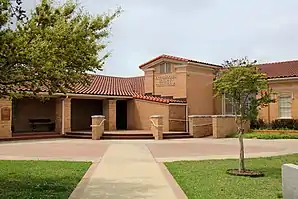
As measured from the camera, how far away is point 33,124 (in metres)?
28.4

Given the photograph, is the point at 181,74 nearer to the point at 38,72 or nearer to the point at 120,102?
the point at 120,102

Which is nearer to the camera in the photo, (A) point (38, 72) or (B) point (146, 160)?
(A) point (38, 72)

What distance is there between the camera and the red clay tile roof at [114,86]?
93.4 ft

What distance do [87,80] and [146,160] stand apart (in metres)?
5.64

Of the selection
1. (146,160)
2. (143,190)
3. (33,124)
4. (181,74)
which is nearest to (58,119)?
(33,124)

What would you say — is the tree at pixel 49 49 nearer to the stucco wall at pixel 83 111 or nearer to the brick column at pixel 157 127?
the brick column at pixel 157 127

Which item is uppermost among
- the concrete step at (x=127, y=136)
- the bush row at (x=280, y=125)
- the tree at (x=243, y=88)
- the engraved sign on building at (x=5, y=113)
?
the tree at (x=243, y=88)

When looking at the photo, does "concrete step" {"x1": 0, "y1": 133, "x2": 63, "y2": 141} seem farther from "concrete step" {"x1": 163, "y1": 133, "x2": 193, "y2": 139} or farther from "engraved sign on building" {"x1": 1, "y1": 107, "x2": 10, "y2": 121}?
"concrete step" {"x1": 163, "y1": 133, "x2": 193, "y2": 139}

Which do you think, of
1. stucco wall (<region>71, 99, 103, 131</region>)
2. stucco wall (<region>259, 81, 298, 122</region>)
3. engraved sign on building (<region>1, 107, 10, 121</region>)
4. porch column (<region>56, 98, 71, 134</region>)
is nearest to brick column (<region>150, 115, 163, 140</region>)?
porch column (<region>56, 98, 71, 134</region>)

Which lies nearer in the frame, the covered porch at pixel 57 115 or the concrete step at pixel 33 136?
the concrete step at pixel 33 136

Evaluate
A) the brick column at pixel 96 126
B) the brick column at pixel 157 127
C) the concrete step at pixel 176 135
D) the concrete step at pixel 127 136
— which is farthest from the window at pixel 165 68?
the brick column at pixel 96 126

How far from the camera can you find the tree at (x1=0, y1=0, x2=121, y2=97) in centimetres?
725

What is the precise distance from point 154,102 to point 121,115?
4.48 meters

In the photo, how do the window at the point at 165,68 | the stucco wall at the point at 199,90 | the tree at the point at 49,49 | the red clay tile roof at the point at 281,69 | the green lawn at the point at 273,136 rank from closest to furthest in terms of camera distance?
the tree at the point at 49,49, the green lawn at the point at 273,136, the stucco wall at the point at 199,90, the red clay tile roof at the point at 281,69, the window at the point at 165,68
